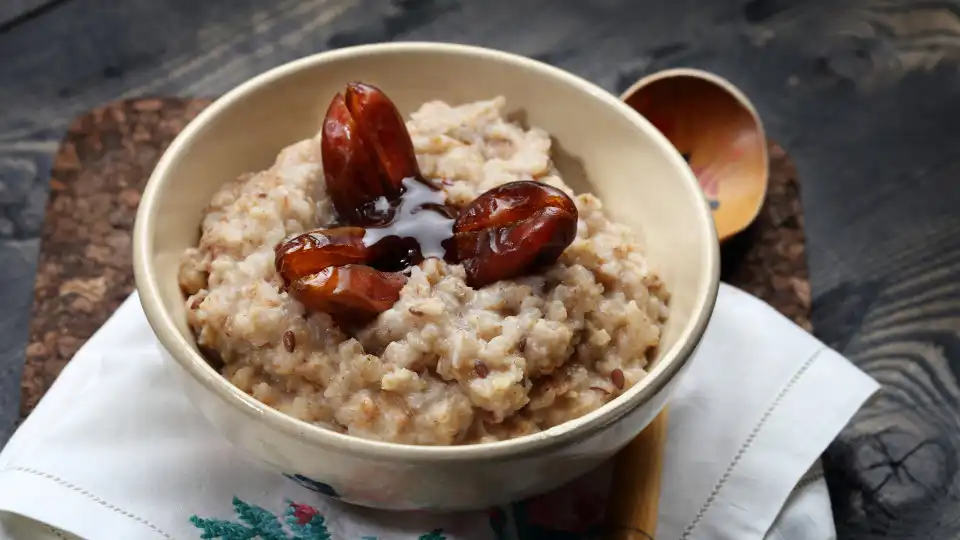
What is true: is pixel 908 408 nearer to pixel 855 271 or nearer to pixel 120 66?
pixel 855 271

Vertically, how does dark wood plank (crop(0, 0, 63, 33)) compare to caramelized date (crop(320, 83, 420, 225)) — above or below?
below

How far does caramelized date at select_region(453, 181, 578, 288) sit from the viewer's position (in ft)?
3.45

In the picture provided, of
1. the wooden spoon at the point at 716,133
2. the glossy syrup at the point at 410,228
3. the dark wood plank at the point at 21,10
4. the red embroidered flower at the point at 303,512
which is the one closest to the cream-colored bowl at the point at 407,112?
the red embroidered flower at the point at 303,512

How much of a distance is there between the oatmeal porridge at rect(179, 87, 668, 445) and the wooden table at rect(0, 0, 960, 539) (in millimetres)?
564

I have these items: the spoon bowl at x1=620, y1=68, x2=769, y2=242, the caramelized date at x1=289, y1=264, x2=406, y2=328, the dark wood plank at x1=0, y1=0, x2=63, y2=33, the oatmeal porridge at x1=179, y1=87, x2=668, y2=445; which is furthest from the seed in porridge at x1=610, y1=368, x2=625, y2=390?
the dark wood plank at x1=0, y1=0, x2=63, y2=33

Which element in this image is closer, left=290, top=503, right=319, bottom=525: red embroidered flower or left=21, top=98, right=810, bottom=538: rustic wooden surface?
left=290, top=503, right=319, bottom=525: red embroidered flower

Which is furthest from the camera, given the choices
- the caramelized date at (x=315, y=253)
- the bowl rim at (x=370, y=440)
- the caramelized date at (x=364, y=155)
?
the caramelized date at (x=364, y=155)

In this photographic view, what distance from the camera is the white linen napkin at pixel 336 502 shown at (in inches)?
46.4

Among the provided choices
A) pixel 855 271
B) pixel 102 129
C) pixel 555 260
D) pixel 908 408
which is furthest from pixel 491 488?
pixel 102 129

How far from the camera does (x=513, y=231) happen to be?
3.46 ft

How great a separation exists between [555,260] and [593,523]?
0.37 metres

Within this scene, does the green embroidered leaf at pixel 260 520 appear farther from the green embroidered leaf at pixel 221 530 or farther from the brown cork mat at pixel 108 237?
the brown cork mat at pixel 108 237

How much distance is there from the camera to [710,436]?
1.33m

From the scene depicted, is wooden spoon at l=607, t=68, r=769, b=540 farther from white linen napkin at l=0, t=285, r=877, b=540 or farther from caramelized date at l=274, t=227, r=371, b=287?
caramelized date at l=274, t=227, r=371, b=287
